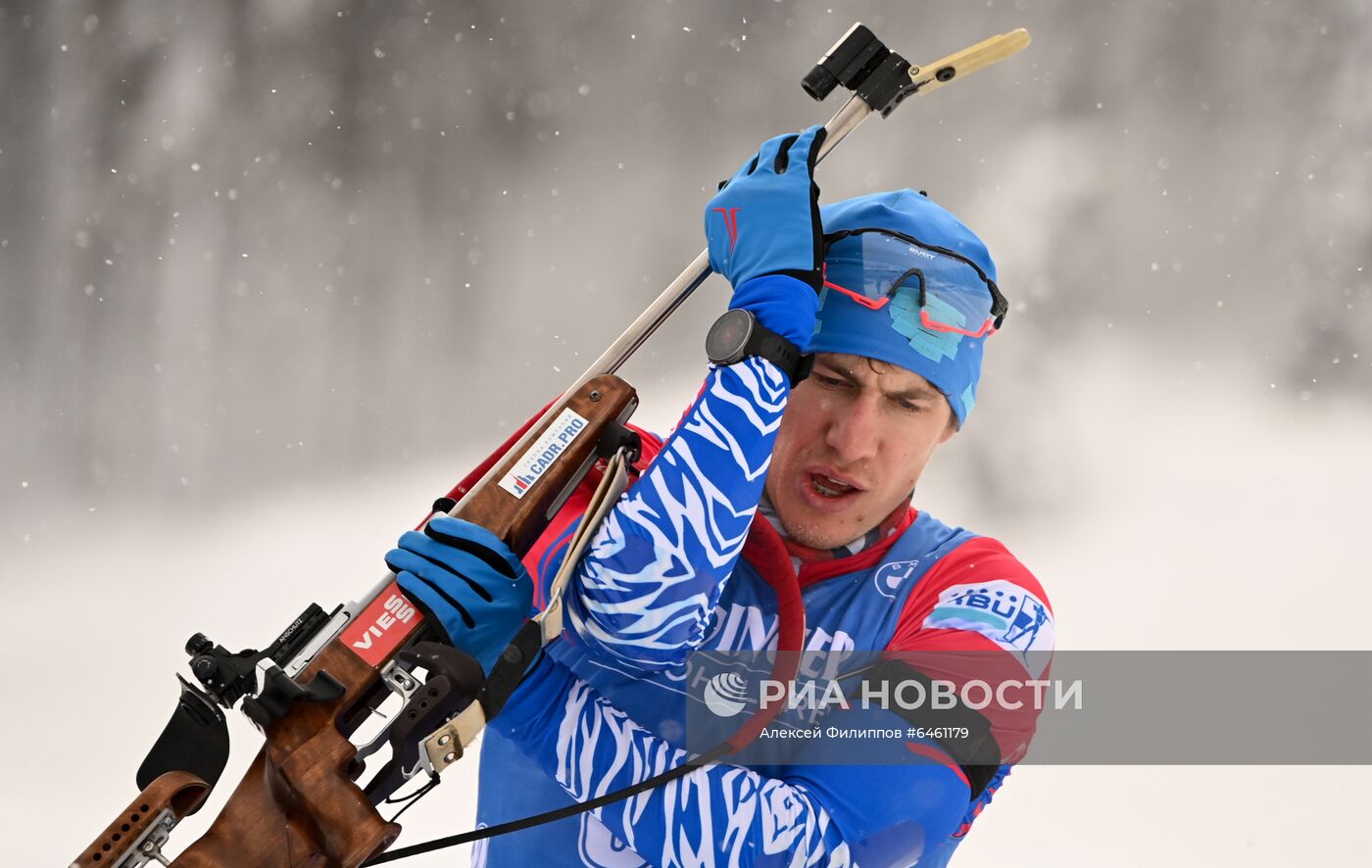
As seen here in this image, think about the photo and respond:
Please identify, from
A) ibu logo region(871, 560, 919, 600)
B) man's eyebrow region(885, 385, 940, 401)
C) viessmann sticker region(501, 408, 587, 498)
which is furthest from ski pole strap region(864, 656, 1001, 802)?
viessmann sticker region(501, 408, 587, 498)

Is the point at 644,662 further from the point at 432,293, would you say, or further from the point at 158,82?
the point at 158,82

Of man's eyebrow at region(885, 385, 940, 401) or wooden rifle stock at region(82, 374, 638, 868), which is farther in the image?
man's eyebrow at region(885, 385, 940, 401)

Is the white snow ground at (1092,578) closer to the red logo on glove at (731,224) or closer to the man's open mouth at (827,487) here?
the man's open mouth at (827,487)

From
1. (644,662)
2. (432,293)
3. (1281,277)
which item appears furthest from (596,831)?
(1281,277)

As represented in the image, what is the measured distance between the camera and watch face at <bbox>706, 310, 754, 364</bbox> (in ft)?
4.33

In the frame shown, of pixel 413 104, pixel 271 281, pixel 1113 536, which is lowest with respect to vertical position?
pixel 271 281

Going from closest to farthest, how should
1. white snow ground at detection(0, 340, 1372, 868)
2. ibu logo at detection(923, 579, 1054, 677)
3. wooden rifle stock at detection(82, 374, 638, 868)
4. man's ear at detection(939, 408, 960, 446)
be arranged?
wooden rifle stock at detection(82, 374, 638, 868) < ibu logo at detection(923, 579, 1054, 677) < man's ear at detection(939, 408, 960, 446) < white snow ground at detection(0, 340, 1372, 868)

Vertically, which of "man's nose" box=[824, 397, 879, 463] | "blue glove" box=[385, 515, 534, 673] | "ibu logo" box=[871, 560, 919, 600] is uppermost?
"man's nose" box=[824, 397, 879, 463]

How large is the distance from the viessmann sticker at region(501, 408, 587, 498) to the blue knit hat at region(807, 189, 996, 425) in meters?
0.28

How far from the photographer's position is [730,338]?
1.33 metres

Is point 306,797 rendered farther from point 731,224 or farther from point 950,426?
point 950,426

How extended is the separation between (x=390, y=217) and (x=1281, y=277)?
8.16ft

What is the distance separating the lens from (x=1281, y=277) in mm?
3744

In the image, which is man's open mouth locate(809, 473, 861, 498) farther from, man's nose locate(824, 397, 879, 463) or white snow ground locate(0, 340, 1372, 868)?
white snow ground locate(0, 340, 1372, 868)
